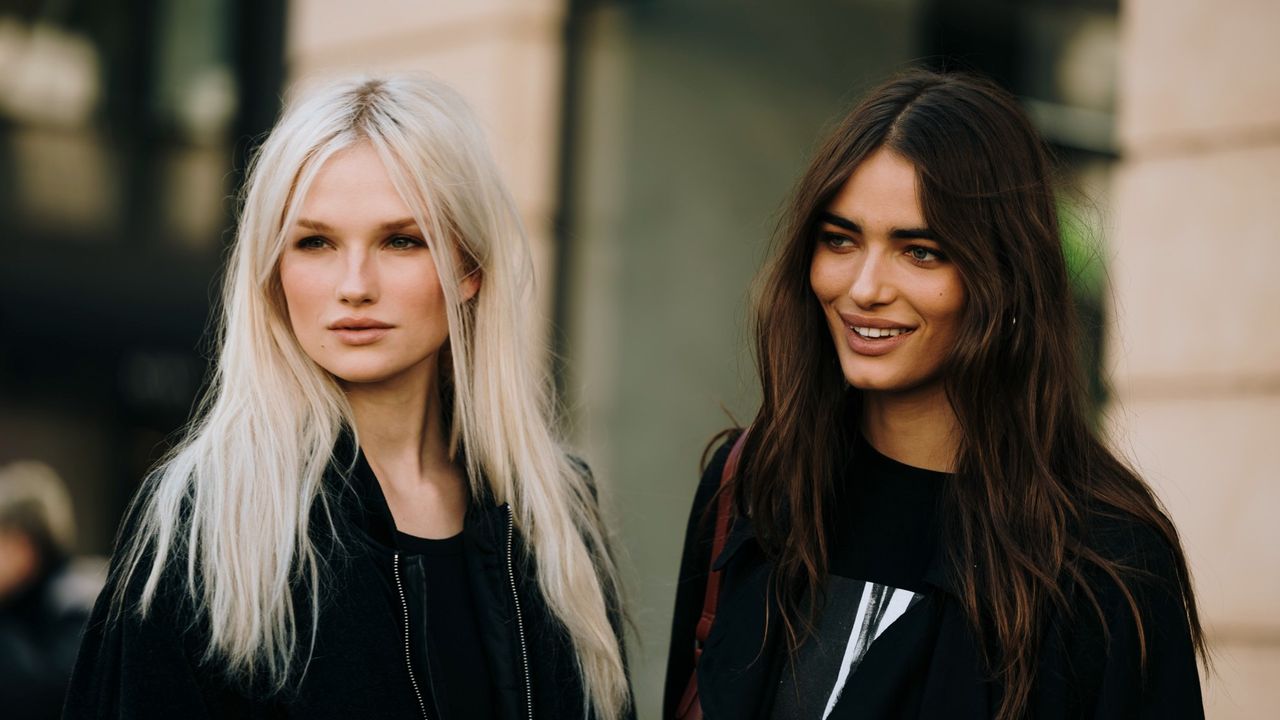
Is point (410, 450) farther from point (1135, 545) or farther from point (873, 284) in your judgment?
point (1135, 545)

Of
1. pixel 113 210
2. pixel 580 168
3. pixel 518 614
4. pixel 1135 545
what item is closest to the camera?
pixel 1135 545

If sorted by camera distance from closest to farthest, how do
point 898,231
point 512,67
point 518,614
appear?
point 898,231 → point 518,614 → point 512,67

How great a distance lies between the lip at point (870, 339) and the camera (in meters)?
2.80

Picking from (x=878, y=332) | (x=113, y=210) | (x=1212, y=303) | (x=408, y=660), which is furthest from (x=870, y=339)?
(x=113, y=210)

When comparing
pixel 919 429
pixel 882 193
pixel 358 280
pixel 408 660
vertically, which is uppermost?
pixel 882 193

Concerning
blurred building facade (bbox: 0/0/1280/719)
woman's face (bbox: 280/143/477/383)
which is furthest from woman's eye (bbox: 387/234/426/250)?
blurred building facade (bbox: 0/0/1280/719)

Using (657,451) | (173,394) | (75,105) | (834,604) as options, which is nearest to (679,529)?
(657,451)

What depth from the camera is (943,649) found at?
2.73 meters

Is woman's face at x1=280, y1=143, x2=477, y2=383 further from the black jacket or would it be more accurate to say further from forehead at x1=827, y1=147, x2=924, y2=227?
forehead at x1=827, y1=147, x2=924, y2=227

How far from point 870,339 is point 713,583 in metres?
0.75

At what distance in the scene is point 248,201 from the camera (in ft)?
9.93

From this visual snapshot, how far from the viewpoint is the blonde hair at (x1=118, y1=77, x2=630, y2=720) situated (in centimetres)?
276

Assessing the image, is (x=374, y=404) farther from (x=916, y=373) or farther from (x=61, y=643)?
(x=61, y=643)

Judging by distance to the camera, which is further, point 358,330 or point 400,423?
point 400,423
